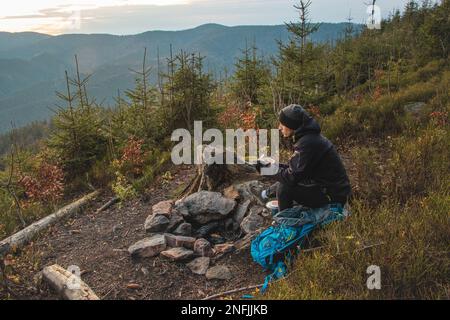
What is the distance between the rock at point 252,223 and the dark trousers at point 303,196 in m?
0.59

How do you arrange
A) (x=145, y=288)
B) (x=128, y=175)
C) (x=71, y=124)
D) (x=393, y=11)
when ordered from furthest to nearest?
1. (x=393, y=11)
2. (x=71, y=124)
3. (x=128, y=175)
4. (x=145, y=288)

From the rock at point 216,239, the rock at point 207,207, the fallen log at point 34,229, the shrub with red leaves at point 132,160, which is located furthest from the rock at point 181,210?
the shrub with red leaves at point 132,160

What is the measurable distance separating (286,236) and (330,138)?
4.86 metres

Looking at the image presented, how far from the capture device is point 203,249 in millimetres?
4734

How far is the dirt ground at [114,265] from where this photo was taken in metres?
4.18

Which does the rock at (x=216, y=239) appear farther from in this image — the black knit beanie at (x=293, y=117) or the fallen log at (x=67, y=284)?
the black knit beanie at (x=293, y=117)

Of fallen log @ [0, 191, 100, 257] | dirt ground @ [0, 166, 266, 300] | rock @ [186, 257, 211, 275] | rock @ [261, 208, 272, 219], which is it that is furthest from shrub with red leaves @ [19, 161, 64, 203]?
rock @ [261, 208, 272, 219]

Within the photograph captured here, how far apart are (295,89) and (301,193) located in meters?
5.53

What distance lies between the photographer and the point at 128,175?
A: 320 inches

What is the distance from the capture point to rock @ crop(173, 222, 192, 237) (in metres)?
5.29

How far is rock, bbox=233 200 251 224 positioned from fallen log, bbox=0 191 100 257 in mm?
3266

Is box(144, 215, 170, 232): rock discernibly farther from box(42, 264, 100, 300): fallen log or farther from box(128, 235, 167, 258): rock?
→ box(42, 264, 100, 300): fallen log
